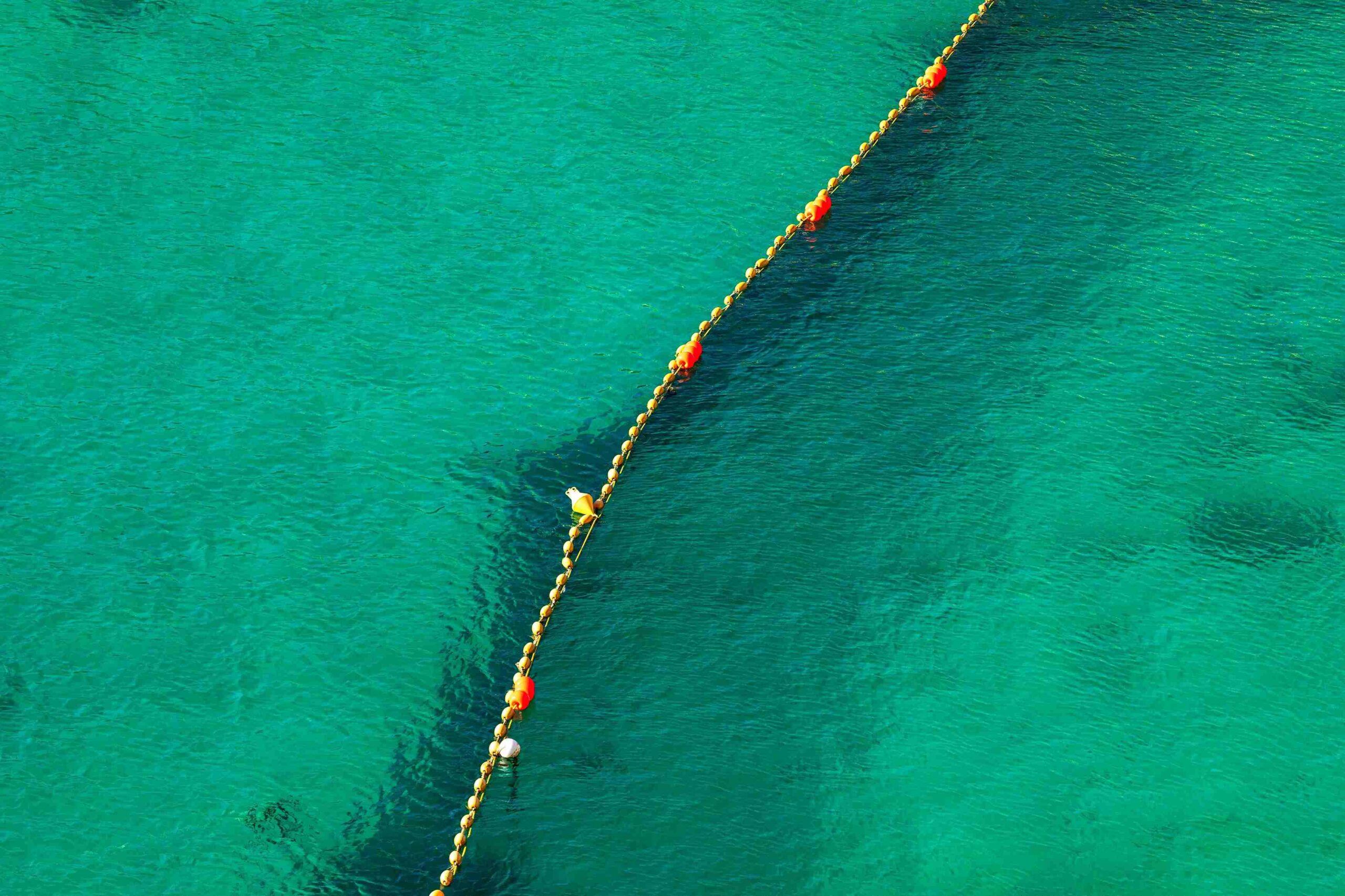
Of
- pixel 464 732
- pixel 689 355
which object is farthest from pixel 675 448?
pixel 464 732

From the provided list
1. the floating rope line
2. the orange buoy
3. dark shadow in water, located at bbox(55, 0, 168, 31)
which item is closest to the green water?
dark shadow in water, located at bbox(55, 0, 168, 31)

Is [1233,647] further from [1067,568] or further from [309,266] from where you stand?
[309,266]

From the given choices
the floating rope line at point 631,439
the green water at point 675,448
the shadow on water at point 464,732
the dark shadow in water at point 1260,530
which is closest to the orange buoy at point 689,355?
the floating rope line at point 631,439

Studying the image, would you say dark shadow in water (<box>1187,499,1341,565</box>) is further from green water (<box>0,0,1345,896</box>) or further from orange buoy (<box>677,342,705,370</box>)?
orange buoy (<box>677,342,705,370</box>)

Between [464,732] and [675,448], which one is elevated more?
[675,448]

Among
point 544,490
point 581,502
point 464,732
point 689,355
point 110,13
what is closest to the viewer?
point 464,732

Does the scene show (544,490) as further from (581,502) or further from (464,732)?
(464,732)
